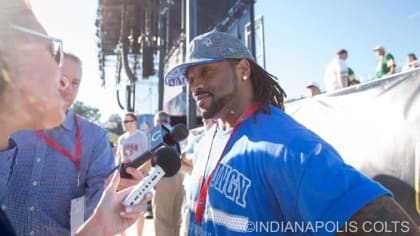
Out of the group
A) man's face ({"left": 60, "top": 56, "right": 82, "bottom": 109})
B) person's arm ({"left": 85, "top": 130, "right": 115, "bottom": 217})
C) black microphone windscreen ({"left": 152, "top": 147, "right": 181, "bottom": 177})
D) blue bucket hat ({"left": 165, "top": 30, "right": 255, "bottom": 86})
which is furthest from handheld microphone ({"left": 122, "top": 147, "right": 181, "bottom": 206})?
man's face ({"left": 60, "top": 56, "right": 82, "bottom": 109})

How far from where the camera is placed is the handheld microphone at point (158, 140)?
132 cm

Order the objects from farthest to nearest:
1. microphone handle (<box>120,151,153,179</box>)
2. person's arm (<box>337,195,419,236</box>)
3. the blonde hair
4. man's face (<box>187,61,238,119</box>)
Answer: man's face (<box>187,61,238,119</box>)
microphone handle (<box>120,151,153,179</box>)
person's arm (<box>337,195,419,236</box>)
the blonde hair

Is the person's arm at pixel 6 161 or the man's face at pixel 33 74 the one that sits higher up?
the man's face at pixel 33 74

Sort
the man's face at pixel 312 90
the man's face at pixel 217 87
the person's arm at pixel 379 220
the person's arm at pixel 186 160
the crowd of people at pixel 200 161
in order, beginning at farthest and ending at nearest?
1. the man's face at pixel 312 90
2. the person's arm at pixel 186 160
3. the man's face at pixel 217 87
4. the person's arm at pixel 379 220
5. the crowd of people at pixel 200 161

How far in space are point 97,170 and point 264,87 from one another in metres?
1.04

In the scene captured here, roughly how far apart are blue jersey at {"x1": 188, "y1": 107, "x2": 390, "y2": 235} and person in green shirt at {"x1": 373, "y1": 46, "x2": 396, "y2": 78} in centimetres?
623

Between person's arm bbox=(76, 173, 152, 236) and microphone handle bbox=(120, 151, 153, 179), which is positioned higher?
microphone handle bbox=(120, 151, 153, 179)

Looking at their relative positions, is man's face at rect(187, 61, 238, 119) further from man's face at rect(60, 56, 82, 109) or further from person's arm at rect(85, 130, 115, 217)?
man's face at rect(60, 56, 82, 109)

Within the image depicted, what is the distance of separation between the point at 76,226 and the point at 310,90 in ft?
15.4

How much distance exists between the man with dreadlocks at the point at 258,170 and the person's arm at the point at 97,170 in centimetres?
47

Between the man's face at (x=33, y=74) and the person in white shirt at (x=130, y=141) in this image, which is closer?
the man's face at (x=33, y=74)

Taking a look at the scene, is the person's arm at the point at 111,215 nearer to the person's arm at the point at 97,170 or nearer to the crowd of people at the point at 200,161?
the crowd of people at the point at 200,161

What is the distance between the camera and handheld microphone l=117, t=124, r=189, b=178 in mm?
1315

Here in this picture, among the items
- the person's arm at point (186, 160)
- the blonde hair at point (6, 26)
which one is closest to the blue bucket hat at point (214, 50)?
the blonde hair at point (6, 26)
